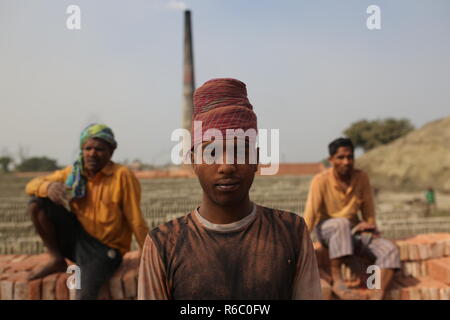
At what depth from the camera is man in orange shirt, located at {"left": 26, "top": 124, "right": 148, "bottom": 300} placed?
275 cm

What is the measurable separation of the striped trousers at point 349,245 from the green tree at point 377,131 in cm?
3395

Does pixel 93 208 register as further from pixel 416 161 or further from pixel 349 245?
pixel 416 161

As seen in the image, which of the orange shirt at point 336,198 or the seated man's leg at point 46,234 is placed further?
the orange shirt at point 336,198

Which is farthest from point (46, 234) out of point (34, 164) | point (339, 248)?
point (34, 164)

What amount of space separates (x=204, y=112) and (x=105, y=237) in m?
2.11

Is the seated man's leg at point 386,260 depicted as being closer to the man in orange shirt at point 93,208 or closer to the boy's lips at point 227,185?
the man in orange shirt at point 93,208

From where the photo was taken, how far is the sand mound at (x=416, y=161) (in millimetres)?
21578

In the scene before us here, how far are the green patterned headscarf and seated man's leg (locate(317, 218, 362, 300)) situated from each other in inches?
80.0

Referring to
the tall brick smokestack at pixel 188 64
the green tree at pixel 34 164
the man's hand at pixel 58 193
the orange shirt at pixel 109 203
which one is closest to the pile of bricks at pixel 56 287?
the orange shirt at pixel 109 203

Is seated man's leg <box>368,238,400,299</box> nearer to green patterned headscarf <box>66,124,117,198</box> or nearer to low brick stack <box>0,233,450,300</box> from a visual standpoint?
low brick stack <box>0,233,450,300</box>

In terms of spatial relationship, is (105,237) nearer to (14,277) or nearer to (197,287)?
(14,277)

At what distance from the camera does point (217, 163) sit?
1129mm

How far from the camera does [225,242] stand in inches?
46.8

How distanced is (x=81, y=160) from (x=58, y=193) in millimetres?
320
